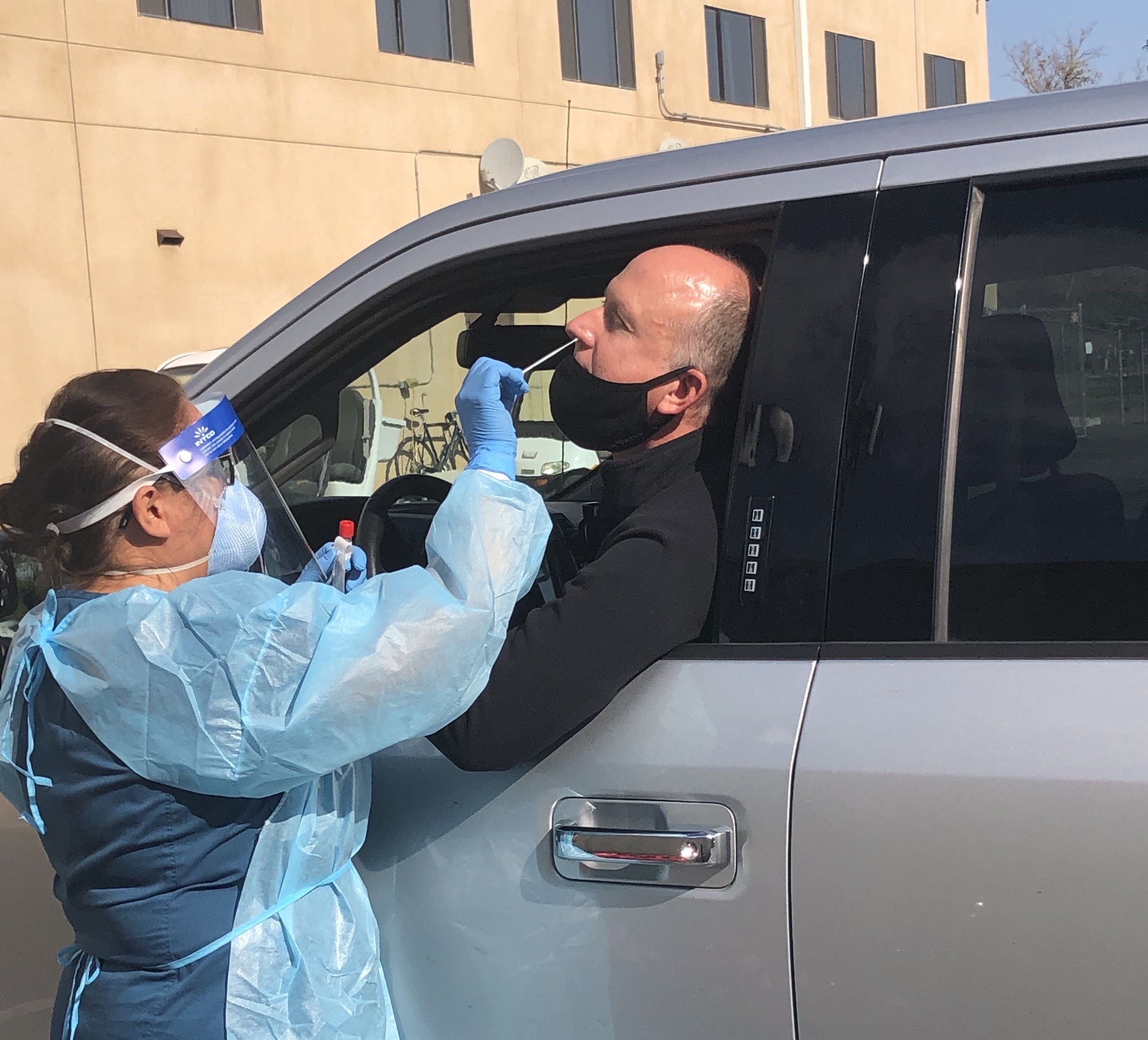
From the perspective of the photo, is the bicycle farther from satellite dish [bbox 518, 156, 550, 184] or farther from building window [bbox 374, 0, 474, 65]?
building window [bbox 374, 0, 474, 65]

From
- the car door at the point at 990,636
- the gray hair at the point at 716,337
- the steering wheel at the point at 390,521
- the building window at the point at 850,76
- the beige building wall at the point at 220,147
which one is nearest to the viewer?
the car door at the point at 990,636

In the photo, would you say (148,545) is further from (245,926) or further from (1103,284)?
(1103,284)

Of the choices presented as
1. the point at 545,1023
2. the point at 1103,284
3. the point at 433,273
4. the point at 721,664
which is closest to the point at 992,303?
the point at 1103,284

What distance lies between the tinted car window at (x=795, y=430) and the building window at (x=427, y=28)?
1325 centimetres

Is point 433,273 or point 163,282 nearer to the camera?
point 433,273

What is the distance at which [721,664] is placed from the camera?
156cm

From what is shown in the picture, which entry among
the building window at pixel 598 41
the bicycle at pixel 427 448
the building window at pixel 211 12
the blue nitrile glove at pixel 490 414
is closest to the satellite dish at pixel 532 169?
the bicycle at pixel 427 448

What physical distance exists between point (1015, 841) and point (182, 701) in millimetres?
970

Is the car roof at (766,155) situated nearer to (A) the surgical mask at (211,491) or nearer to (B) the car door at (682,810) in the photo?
(B) the car door at (682,810)

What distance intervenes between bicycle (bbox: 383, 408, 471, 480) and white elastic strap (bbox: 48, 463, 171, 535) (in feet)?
3.21

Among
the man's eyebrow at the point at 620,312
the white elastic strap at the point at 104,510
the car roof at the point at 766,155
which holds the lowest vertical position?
the white elastic strap at the point at 104,510

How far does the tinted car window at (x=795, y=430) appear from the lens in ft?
5.06

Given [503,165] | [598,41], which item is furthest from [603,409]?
[598,41]

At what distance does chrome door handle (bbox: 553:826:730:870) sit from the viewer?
1472mm
